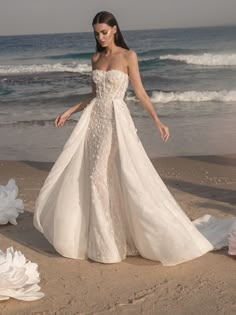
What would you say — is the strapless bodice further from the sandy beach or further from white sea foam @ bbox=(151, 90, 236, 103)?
white sea foam @ bbox=(151, 90, 236, 103)

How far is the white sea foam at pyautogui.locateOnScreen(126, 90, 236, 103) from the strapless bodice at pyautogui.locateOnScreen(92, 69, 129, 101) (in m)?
12.5

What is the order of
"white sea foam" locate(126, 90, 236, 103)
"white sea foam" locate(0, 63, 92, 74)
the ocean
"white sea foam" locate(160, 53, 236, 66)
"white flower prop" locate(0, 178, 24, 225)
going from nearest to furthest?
"white flower prop" locate(0, 178, 24, 225) < the ocean < "white sea foam" locate(126, 90, 236, 103) < "white sea foam" locate(0, 63, 92, 74) < "white sea foam" locate(160, 53, 236, 66)

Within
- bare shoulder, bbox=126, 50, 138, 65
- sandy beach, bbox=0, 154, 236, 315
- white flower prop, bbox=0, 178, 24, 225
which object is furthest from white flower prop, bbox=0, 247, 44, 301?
white flower prop, bbox=0, 178, 24, 225

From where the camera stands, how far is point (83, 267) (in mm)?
4688

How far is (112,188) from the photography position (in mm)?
4770

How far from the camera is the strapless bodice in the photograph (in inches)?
185

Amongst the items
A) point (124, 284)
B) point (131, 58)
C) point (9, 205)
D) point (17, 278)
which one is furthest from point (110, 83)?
point (9, 205)

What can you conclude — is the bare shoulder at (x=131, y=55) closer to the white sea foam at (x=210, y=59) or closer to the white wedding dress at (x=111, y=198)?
the white wedding dress at (x=111, y=198)

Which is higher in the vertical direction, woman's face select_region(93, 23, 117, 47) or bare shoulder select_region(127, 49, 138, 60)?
woman's face select_region(93, 23, 117, 47)

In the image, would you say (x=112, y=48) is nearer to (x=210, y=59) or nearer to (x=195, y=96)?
(x=195, y=96)

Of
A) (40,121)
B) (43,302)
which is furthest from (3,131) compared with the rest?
(43,302)

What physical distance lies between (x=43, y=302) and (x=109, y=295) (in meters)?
0.46

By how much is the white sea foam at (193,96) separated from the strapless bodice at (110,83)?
491 inches

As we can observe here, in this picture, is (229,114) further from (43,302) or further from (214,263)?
(43,302)
